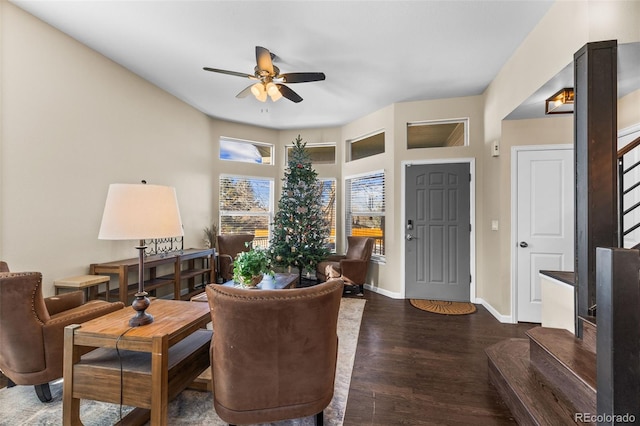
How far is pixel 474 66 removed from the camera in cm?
327

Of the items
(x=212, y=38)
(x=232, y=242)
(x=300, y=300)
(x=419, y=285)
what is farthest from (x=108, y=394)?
(x=419, y=285)

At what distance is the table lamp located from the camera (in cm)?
150

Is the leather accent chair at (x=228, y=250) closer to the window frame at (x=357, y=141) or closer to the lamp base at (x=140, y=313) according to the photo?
the window frame at (x=357, y=141)

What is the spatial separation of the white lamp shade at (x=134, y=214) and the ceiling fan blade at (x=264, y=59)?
5.57 feet

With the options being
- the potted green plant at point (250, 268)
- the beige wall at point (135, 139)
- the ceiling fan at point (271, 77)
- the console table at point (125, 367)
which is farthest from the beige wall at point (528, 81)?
the console table at point (125, 367)

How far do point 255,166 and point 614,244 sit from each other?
5.04 metres

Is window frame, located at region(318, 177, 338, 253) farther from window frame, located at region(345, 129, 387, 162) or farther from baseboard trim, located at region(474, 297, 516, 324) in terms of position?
baseboard trim, located at region(474, 297, 516, 324)

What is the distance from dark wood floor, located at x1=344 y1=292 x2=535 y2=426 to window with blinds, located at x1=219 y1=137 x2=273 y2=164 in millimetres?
3682

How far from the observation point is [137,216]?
4.99 feet

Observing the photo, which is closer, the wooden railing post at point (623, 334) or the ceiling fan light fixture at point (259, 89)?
the wooden railing post at point (623, 334)

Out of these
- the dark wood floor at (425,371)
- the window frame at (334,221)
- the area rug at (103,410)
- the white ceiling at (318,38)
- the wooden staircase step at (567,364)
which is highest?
the white ceiling at (318,38)

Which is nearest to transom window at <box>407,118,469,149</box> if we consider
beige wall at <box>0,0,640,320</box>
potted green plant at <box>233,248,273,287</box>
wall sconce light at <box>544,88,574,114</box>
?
beige wall at <box>0,0,640,320</box>

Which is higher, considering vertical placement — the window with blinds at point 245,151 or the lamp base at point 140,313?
the window with blinds at point 245,151

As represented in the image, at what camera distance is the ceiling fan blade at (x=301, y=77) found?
9.16 ft
